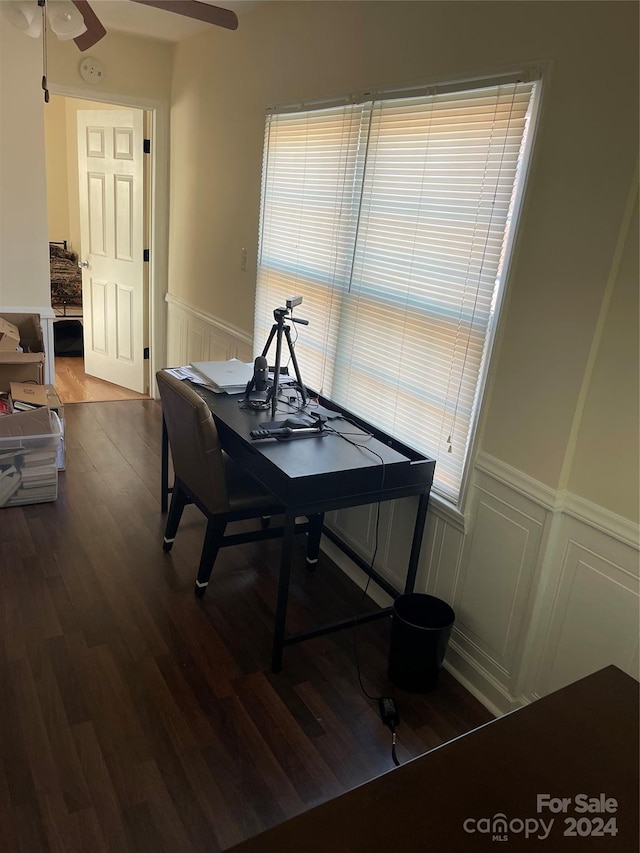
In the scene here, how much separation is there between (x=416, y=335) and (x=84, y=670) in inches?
69.0

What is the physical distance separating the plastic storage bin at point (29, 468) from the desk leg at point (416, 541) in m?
1.95

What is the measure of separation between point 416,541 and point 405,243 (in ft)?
3.87

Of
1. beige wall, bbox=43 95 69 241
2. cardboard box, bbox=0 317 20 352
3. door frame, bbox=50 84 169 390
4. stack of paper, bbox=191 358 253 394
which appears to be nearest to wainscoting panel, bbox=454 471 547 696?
stack of paper, bbox=191 358 253 394

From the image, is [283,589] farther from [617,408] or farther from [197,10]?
[197,10]

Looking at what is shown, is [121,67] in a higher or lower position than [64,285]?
higher

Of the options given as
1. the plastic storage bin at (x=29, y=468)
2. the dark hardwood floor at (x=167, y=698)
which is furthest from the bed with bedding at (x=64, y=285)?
the dark hardwood floor at (x=167, y=698)

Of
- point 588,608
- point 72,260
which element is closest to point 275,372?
point 588,608

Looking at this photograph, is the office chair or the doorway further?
the doorway

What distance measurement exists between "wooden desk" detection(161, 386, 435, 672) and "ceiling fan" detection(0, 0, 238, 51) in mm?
1480

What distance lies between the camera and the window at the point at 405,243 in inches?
80.7

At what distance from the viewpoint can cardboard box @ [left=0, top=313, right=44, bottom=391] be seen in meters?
3.40

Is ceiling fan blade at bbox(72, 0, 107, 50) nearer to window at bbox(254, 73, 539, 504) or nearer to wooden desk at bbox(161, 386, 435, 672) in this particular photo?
window at bbox(254, 73, 539, 504)

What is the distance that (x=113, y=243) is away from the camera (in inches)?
198

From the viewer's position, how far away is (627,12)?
5.13 feet
